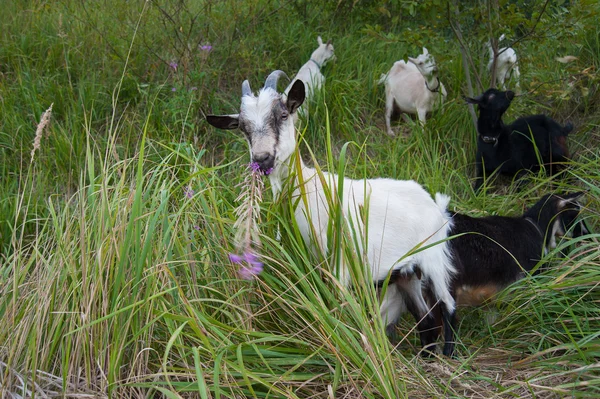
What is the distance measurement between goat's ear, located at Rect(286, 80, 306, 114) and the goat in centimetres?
226

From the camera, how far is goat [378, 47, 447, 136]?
5.86m

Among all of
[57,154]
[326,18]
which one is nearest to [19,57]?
[57,154]

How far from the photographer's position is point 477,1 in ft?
18.8

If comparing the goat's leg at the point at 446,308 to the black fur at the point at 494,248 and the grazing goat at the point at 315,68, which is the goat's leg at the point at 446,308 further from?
the grazing goat at the point at 315,68

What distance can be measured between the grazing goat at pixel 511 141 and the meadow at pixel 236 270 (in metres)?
0.16

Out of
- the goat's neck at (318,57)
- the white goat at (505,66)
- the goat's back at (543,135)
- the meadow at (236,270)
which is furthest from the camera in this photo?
the goat's neck at (318,57)

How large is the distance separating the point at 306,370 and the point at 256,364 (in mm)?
217

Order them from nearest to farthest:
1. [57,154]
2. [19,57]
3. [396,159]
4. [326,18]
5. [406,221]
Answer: [406,221] → [396,159] → [57,154] → [19,57] → [326,18]

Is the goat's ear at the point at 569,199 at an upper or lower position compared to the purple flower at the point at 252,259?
upper

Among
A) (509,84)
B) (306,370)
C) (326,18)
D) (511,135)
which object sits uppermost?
(326,18)

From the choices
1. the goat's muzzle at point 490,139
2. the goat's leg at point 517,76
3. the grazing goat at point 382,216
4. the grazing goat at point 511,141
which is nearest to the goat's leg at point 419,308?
the grazing goat at point 382,216

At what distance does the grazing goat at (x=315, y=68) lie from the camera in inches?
241

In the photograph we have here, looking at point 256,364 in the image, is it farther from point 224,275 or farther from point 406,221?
point 406,221

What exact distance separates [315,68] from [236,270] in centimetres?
353
